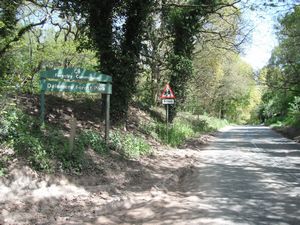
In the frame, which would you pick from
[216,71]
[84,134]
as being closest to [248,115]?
[216,71]

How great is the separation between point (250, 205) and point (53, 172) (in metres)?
4.25

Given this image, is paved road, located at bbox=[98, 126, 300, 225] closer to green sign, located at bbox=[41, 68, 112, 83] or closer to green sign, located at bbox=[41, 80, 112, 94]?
green sign, located at bbox=[41, 80, 112, 94]

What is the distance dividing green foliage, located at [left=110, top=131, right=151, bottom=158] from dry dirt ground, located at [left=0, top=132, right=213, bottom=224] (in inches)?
37.0

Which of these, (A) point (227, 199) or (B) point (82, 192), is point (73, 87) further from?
(A) point (227, 199)

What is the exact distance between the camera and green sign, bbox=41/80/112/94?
10.7 meters

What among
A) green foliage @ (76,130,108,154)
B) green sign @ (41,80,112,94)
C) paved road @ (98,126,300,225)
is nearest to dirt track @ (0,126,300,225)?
paved road @ (98,126,300,225)

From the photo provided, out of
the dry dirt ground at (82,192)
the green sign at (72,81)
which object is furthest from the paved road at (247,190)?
the green sign at (72,81)

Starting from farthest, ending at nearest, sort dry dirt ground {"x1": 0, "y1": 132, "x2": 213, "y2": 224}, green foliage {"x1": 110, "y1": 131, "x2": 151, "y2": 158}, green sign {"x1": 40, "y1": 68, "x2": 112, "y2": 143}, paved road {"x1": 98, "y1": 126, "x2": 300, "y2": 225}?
green foliage {"x1": 110, "y1": 131, "x2": 151, "y2": 158} < green sign {"x1": 40, "y1": 68, "x2": 112, "y2": 143} < paved road {"x1": 98, "y1": 126, "x2": 300, "y2": 225} < dry dirt ground {"x1": 0, "y1": 132, "x2": 213, "y2": 224}

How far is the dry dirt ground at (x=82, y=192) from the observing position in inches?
270

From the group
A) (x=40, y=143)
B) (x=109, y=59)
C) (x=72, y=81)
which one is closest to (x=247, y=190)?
(x=40, y=143)

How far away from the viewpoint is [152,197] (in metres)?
8.84

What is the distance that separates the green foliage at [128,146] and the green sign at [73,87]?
166 cm

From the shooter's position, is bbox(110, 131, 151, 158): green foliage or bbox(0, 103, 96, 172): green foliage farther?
bbox(110, 131, 151, 158): green foliage

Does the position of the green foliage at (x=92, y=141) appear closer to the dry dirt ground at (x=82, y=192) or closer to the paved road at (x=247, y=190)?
the dry dirt ground at (x=82, y=192)
